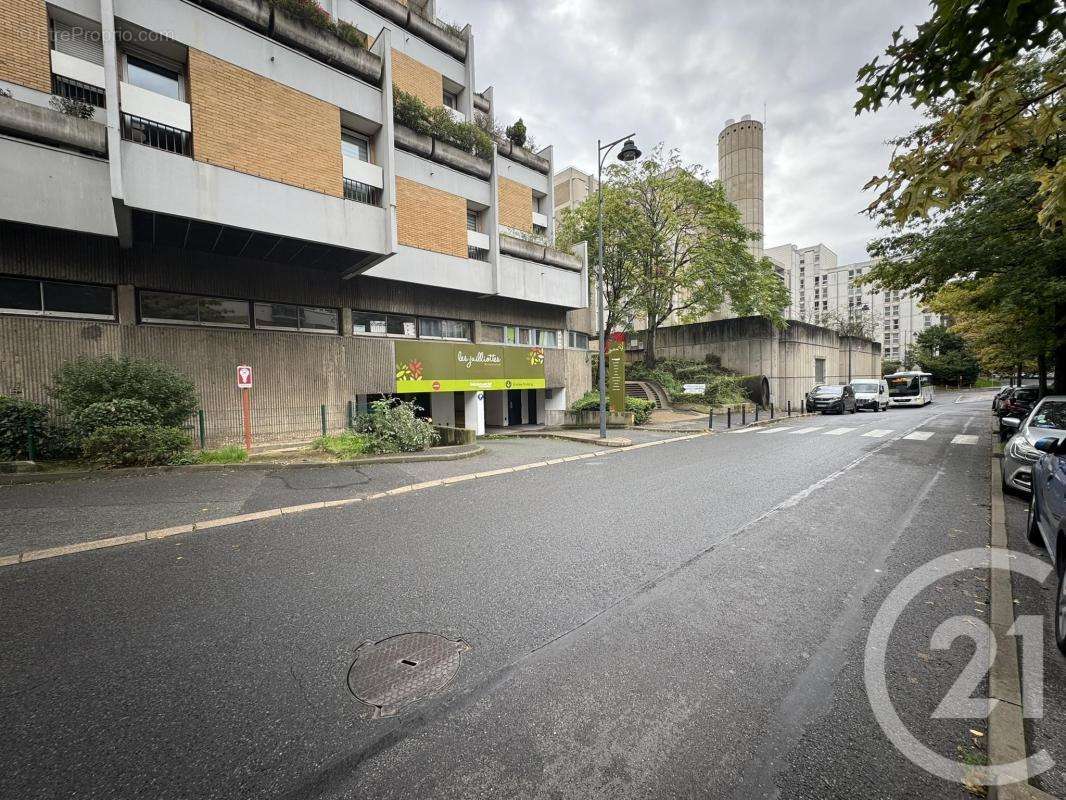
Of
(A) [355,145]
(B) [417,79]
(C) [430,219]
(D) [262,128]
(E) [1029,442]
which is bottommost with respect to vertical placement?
(E) [1029,442]

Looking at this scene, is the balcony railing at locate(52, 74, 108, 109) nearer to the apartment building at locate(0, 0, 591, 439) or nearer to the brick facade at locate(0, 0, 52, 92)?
the apartment building at locate(0, 0, 591, 439)

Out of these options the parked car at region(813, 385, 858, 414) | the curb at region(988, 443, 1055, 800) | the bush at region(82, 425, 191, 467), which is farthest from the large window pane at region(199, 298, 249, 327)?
the parked car at region(813, 385, 858, 414)

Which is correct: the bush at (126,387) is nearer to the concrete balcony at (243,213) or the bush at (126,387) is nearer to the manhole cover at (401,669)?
the concrete balcony at (243,213)

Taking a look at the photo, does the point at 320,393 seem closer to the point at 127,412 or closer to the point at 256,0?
the point at 127,412

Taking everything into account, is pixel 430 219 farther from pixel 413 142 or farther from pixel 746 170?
pixel 746 170

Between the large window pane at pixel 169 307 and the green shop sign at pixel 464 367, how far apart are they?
6192 millimetres

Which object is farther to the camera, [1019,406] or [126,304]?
[1019,406]

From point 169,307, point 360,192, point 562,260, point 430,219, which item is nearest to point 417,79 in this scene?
point 430,219

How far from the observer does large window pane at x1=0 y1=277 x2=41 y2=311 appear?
10.4 m

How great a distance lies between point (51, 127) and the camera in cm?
983

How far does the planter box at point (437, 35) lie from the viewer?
63.5 ft

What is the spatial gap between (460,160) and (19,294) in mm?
14231

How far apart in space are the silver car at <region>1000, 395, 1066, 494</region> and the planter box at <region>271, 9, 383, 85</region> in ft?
59.1

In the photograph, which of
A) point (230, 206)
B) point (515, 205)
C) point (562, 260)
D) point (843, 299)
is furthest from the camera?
point (843, 299)
